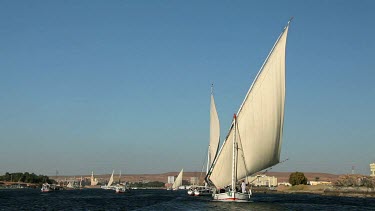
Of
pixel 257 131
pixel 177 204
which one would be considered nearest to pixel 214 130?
pixel 177 204

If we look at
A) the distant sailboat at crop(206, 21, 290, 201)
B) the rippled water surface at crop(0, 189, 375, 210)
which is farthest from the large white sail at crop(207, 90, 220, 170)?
the distant sailboat at crop(206, 21, 290, 201)

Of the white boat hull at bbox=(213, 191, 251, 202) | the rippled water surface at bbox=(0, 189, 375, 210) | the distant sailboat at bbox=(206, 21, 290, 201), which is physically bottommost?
the rippled water surface at bbox=(0, 189, 375, 210)

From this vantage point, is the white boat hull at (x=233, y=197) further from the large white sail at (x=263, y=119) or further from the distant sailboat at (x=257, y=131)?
the large white sail at (x=263, y=119)

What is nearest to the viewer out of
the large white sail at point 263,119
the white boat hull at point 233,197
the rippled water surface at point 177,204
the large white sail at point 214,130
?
the large white sail at point 263,119

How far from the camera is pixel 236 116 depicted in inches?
2726

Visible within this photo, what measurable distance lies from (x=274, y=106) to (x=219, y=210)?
1531 centimetres

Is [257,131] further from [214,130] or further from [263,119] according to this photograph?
[214,130]

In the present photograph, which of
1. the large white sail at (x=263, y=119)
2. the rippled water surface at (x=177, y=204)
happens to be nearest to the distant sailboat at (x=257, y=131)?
the large white sail at (x=263, y=119)

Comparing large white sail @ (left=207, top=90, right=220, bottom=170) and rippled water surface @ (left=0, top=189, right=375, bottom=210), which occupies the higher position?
large white sail @ (left=207, top=90, right=220, bottom=170)

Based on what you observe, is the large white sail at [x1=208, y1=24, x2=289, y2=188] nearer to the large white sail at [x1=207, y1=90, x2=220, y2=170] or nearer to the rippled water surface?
the rippled water surface

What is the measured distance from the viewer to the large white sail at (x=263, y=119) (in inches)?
2328

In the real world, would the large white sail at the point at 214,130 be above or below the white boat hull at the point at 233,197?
above

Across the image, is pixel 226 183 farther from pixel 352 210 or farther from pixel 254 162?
pixel 352 210

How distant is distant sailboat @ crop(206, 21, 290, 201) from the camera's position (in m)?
59.3
